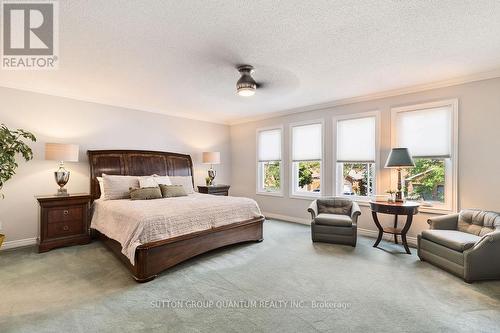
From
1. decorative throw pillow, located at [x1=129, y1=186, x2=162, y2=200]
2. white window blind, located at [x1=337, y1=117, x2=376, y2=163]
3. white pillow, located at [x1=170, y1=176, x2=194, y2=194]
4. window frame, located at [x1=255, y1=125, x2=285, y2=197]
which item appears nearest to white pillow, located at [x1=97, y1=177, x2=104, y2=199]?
decorative throw pillow, located at [x1=129, y1=186, x2=162, y2=200]

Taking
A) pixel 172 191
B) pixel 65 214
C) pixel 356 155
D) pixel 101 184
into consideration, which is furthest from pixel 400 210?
pixel 65 214

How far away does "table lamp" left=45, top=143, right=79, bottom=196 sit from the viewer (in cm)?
387

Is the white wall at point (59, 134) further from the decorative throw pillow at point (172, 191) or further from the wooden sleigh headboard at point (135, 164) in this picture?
the decorative throw pillow at point (172, 191)

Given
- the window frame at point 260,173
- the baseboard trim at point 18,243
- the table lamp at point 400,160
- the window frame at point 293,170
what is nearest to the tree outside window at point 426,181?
the table lamp at point 400,160

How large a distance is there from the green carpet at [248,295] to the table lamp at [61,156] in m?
1.15

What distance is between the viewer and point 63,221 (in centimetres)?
386

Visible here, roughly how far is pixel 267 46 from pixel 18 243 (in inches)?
194

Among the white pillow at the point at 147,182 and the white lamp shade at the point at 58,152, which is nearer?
the white lamp shade at the point at 58,152

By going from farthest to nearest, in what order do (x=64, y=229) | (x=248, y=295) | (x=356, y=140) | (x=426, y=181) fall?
(x=356, y=140) < (x=426, y=181) < (x=64, y=229) < (x=248, y=295)

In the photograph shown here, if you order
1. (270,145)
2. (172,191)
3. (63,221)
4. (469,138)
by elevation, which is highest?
(270,145)

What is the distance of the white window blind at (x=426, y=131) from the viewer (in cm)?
386

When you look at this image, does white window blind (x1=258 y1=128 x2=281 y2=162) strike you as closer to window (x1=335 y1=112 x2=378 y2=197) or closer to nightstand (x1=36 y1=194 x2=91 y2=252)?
window (x1=335 y1=112 x2=378 y2=197)

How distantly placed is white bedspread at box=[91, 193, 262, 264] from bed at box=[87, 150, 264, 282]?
0.04ft

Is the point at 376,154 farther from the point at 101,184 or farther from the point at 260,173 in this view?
the point at 101,184
